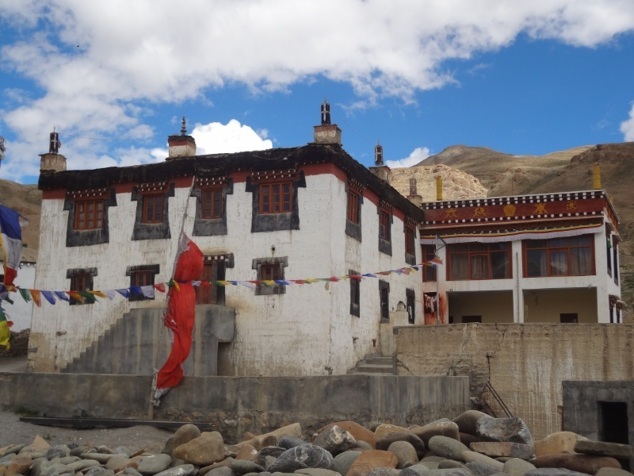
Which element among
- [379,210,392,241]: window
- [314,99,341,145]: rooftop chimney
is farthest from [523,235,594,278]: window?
[314,99,341,145]: rooftop chimney

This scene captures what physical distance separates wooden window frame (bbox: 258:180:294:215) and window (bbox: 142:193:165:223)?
349 cm

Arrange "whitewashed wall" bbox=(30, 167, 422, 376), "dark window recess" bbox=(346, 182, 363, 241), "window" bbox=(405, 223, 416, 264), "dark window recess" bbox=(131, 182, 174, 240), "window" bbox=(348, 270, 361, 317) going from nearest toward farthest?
"whitewashed wall" bbox=(30, 167, 422, 376)
"window" bbox=(348, 270, 361, 317)
"dark window recess" bbox=(346, 182, 363, 241)
"dark window recess" bbox=(131, 182, 174, 240)
"window" bbox=(405, 223, 416, 264)

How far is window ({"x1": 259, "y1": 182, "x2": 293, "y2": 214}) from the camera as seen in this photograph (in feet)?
79.9

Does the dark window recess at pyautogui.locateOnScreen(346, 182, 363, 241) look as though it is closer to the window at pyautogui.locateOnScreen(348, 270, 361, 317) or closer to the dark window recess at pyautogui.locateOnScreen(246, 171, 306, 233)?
the window at pyautogui.locateOnScreen(348, 270, 361, 317)

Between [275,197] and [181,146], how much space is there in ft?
14.1

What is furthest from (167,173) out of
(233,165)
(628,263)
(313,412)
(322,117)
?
(628,263)

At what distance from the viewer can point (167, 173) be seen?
2572cm

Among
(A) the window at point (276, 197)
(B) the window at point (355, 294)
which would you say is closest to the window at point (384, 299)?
(B) the window at point (355, 294)

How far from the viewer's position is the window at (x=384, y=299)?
26.9 metres

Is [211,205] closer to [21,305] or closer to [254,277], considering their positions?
[254,277]

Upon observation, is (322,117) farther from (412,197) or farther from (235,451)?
(235,451)

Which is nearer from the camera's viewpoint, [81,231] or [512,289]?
[81,231]

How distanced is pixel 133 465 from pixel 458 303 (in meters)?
22.1

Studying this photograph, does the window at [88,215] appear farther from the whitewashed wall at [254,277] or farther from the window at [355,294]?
the window at [355,294]
